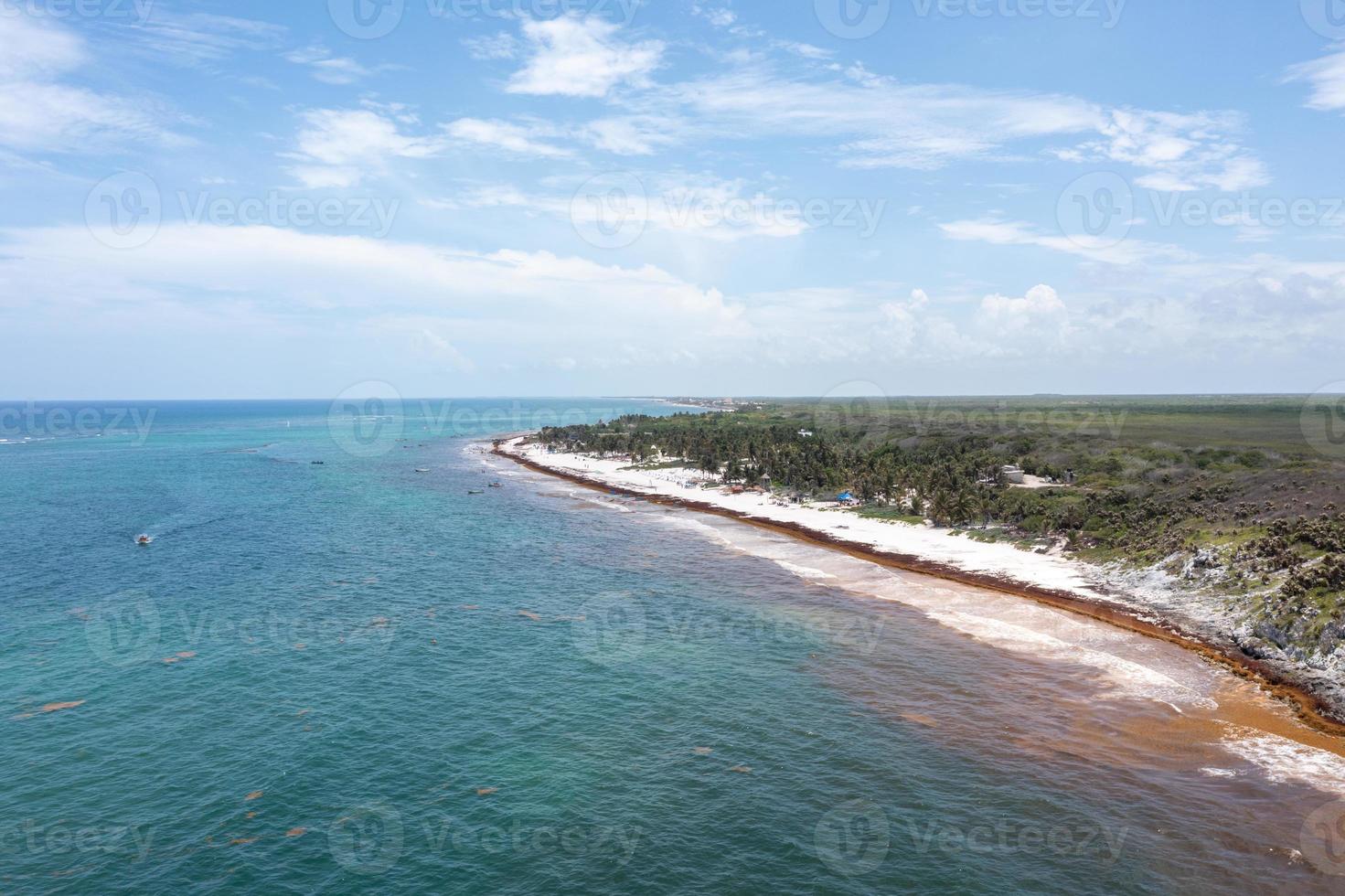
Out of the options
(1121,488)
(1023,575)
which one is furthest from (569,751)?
(1121,488)

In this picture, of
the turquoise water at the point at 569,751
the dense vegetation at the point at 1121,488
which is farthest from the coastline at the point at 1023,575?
the turquoise water at the point at 569,751

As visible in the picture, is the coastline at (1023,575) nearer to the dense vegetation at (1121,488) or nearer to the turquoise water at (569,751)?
the dense vegetation at (1121,488)

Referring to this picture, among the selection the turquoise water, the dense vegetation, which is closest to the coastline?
the dense vegetation

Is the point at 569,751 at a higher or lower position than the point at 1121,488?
lower

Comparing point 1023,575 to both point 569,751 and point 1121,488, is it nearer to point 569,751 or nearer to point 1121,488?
point 1121,488

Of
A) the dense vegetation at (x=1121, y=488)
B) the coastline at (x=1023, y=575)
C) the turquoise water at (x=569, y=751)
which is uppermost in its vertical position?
the dense vegetation at (x=1121, y=488)

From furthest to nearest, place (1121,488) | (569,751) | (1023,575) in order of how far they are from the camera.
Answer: (1121,488) < (1023,575) < (569,751)

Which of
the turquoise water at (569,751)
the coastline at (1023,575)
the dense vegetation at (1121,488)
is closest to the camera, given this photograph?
the turquoise water at (569,751)
